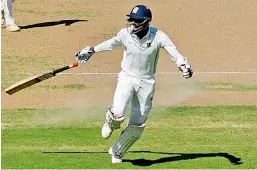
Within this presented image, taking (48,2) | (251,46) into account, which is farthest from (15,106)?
(48,2)

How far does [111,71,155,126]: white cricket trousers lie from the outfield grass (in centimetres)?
76

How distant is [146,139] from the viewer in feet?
51.0

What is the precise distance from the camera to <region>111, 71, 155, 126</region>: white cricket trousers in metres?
13.5

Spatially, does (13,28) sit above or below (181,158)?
below

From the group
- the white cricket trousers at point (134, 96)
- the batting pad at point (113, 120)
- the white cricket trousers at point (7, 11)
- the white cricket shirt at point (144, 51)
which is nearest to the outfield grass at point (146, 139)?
the batting pad at point (113, 120)

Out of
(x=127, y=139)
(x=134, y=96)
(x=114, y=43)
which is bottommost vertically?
(x=127, y=139)

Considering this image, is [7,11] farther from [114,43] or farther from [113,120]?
[113,120]

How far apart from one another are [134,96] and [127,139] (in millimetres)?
634

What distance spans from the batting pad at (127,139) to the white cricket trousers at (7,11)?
35.0 ft

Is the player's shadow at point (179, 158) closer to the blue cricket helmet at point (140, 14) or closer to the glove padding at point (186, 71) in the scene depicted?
the glove padding at point (186, 71)

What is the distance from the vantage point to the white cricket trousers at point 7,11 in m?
23.8

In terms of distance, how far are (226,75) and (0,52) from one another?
18.0 feet

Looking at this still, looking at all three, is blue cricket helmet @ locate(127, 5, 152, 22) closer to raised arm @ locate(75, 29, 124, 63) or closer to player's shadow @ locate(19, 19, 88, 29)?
raised arm @ locate(75, 29, 124, 63)

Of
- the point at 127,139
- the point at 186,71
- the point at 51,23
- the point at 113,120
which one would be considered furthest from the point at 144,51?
the point at 51,23
